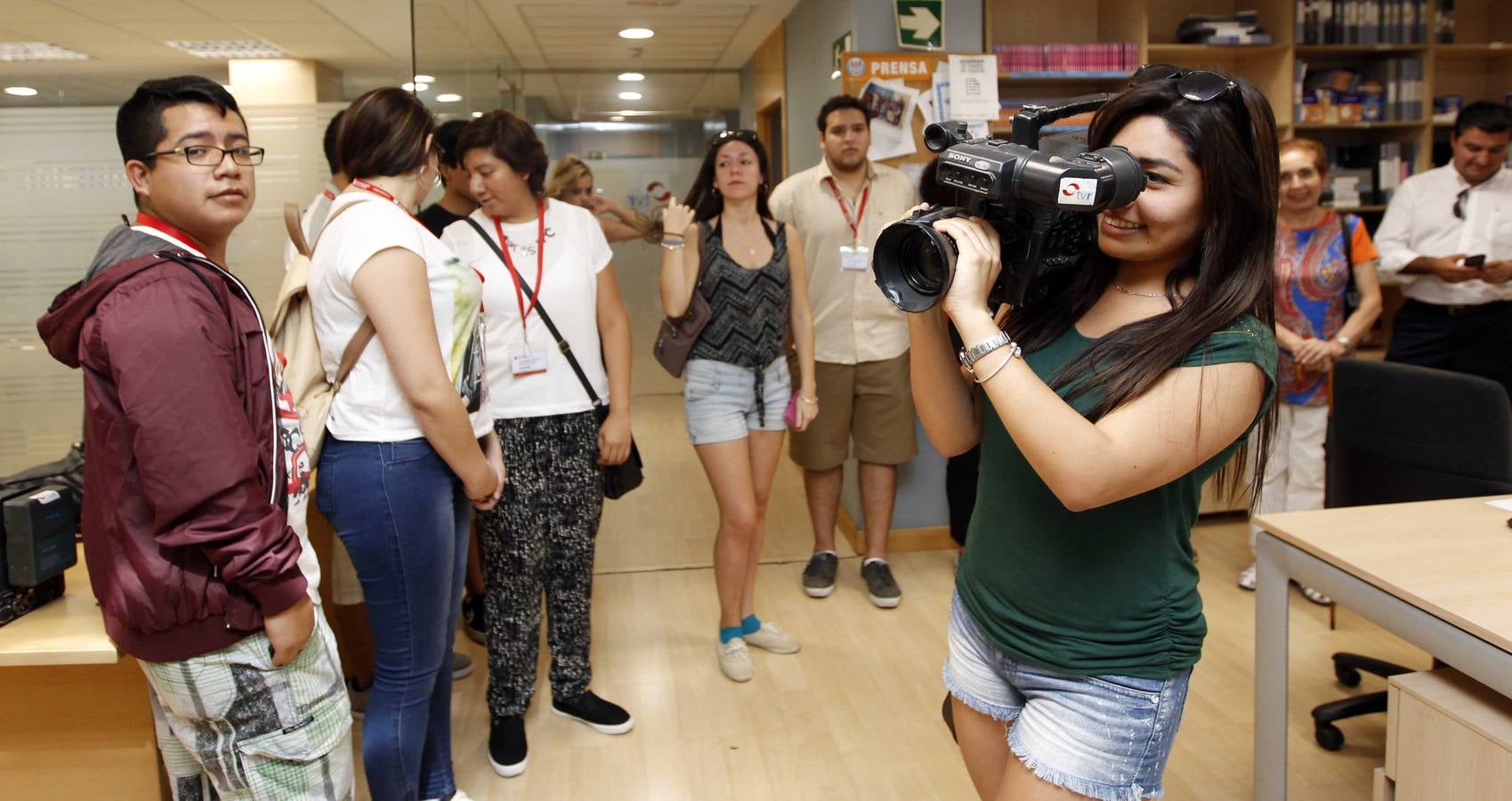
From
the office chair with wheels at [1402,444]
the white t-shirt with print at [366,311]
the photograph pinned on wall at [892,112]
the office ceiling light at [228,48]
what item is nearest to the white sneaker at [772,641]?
the office chair with wheels at [1402,444]

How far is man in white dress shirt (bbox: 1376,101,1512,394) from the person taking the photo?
344 centimetres

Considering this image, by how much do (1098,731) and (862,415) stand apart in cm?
242

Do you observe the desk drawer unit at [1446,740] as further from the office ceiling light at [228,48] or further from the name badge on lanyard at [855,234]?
the office ceiling light at [228,48]

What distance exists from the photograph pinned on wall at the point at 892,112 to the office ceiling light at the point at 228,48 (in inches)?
114

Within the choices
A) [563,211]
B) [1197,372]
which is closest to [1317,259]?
[563,211]

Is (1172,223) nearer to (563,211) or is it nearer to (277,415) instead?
(277,415)

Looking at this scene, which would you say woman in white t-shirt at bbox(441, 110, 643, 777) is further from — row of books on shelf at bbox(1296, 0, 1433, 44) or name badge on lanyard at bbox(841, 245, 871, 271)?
row of books on shelf at bbox(1296, 0, 1433, 44)

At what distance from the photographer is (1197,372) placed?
1.06 meters

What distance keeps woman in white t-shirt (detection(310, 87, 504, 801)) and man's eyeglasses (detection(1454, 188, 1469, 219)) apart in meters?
3.33

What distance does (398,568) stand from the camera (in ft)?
5.82

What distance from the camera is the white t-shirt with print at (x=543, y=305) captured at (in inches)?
89.8

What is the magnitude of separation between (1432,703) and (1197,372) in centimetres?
92

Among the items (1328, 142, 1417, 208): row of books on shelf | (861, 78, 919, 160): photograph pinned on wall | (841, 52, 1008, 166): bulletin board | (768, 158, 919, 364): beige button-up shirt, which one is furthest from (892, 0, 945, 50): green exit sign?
(1328, 142, 1417, 208): row of books on shelf

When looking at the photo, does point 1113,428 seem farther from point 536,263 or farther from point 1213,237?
point 536,263
